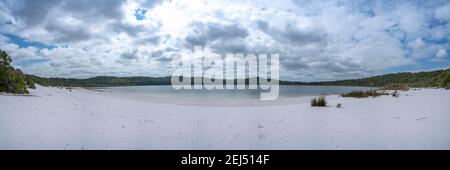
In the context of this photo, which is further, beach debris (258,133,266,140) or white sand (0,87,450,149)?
beach debris (258,133,266,140)

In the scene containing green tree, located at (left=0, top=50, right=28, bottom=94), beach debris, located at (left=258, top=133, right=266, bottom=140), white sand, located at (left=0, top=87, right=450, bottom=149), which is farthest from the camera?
green tree, located at (left=0, top=50, right=28, bottom=94)

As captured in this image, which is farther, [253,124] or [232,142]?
[253,124]

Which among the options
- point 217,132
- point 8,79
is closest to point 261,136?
point 217,132

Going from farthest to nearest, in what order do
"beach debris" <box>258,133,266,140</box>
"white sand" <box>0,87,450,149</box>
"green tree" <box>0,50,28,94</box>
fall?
"green tree" <box>0,50,28,94</box> → "beach debris" <box>258,133,266,140</box> → "white sand" <box>0,87,450,149</box>

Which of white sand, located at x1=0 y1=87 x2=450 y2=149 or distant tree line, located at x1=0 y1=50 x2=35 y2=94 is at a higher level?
distant tree line, located at x1=0 y1=50 x2=35 y2=94

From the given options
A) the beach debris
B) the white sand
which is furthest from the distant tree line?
the beach debris

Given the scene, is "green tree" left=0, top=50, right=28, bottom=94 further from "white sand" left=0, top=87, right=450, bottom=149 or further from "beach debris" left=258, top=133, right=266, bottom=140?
"beach debris" left=258, top=133, right=266, bottom=140

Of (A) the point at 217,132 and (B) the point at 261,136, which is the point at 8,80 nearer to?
(A) the point at 217,132

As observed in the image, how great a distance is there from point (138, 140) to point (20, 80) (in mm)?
10290

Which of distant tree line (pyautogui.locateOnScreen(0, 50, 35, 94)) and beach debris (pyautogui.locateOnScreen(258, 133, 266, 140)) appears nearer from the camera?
beach debris (pyautogui.locateOnScreen(258, 133, 266, 140))
